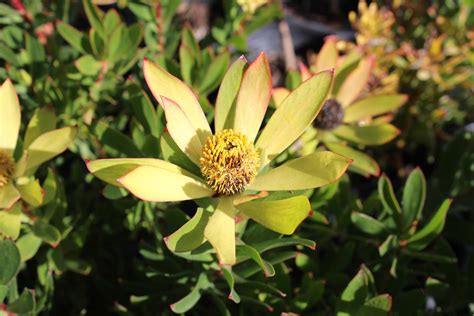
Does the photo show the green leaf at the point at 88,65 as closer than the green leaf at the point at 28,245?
No

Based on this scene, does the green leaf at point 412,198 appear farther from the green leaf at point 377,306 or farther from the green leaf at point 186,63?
the green leaf at point 186,63

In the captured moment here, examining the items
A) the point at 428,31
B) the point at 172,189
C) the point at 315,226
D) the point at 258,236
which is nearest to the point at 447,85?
the point at 428,31

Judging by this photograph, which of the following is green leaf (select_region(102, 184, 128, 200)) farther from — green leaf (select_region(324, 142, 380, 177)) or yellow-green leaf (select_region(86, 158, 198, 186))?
green leaf (select_region(324, 142, 380, 177))

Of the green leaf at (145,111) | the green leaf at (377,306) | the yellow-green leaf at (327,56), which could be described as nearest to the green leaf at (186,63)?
the green leaf at (145,111)

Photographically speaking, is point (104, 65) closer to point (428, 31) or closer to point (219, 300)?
point (219, 300)

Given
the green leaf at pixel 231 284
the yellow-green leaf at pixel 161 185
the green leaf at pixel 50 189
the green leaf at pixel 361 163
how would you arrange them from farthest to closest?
the green leaf at pixel 361 163, the green leaf at pixel 50 189, the green leaf at pixel 231 284, the yellow-green leaf at pixel 161 185

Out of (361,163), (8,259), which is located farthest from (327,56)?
(8,259)

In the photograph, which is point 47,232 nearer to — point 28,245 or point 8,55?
point 28,245

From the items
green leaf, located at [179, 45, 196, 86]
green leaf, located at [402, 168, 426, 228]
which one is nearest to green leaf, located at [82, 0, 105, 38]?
green leaf, located at [179, 45, 196, 86]
